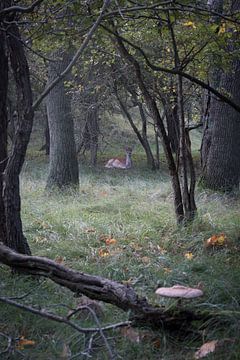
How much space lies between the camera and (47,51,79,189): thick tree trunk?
12.5 meters

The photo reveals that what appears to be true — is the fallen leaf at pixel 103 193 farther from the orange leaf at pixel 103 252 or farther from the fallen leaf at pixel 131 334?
the fallen leaf at pixel 131 334

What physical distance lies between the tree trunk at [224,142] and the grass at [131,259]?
2.10ft

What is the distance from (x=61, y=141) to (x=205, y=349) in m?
10.1

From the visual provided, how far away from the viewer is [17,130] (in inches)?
189

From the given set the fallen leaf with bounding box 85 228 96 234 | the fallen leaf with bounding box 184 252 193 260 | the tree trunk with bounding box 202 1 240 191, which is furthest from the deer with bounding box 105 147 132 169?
the fallen leaf with bounding box 184 252 193 260

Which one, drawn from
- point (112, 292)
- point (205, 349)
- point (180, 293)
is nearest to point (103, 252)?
point (112, 292)

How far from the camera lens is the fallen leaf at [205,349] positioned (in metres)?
3.17

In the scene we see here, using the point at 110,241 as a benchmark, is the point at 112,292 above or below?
above

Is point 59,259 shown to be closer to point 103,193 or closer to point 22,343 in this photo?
point 22,343

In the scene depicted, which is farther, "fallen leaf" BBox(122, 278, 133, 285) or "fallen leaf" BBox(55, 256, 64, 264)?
"fallen leaf" BBox(55, 256, 64, 264)

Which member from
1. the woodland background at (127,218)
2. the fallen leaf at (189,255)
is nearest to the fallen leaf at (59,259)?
the woodland background at (127,218)

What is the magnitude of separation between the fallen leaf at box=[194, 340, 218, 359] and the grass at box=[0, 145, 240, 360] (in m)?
0.04

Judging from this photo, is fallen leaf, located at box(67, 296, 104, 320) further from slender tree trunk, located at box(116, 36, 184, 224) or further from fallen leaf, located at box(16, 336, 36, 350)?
slender tree trunk, located at box(116, 36, 184, 224)

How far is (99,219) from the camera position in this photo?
814 cm
